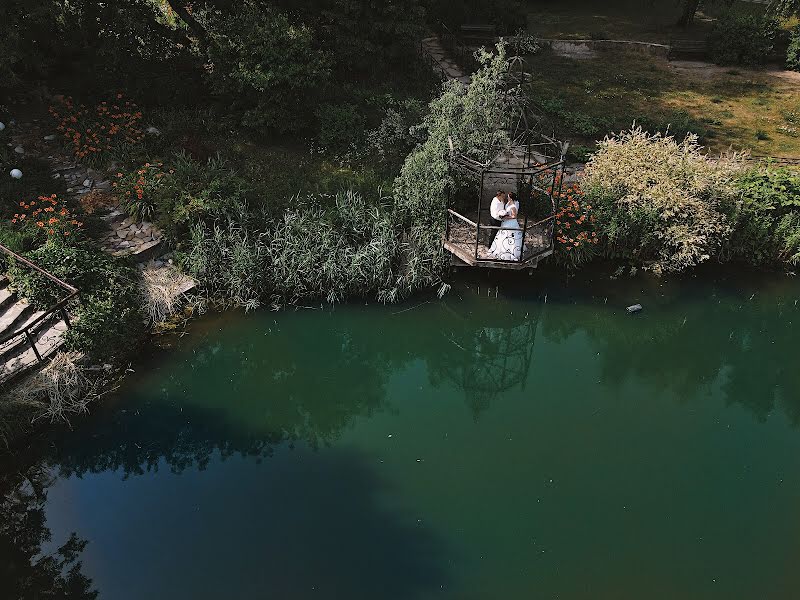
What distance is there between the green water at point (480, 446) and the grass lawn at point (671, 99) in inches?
200

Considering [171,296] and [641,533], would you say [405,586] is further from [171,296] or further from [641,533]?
[171,296]

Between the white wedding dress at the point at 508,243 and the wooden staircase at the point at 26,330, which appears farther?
the white wedding dress at the point at 508,243

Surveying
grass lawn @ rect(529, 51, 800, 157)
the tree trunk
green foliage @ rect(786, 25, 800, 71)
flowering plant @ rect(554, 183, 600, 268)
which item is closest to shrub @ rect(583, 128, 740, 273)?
flowering plant @ rect(554, 183, 600, 268)

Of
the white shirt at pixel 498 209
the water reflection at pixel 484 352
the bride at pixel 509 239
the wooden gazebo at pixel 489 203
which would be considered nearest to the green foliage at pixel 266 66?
the wooden gazebo at pixel 489 203

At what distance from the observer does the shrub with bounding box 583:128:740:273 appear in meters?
13.2

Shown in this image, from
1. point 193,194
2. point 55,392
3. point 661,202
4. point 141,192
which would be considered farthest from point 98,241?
point 661,202

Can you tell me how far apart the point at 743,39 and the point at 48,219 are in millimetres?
20157

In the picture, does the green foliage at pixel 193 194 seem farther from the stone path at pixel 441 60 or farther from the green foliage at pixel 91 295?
the stone path at pixel 441 60

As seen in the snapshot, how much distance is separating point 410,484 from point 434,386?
244 centimetres

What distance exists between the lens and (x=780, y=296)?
541 inches

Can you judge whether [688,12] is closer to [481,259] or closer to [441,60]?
[441,60]

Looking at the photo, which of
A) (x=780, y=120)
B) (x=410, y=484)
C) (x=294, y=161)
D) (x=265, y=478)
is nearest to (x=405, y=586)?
(x=410, y=484)

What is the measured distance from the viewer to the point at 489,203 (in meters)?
14.2

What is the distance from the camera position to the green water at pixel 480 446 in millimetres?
8852
